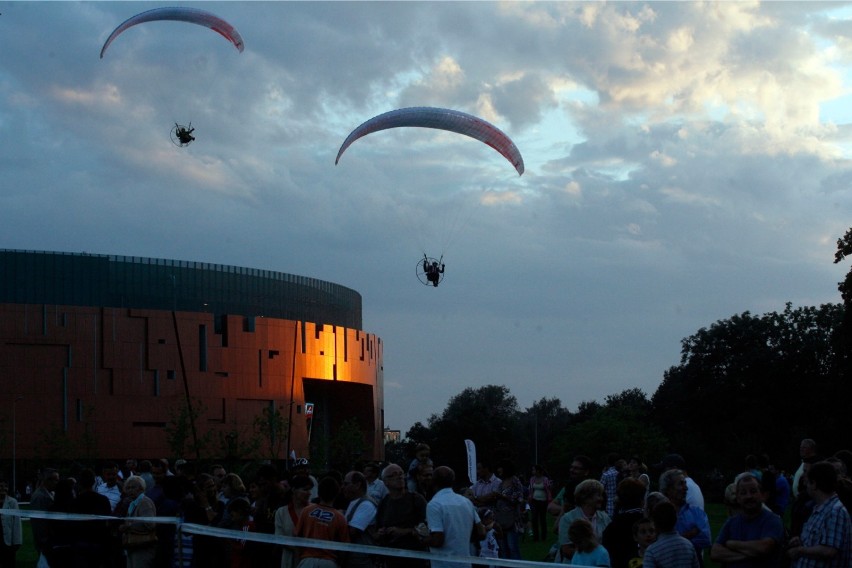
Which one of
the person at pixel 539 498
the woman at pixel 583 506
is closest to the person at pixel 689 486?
the woman at pixel 583 506

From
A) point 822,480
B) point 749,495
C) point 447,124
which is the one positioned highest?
point 447,124

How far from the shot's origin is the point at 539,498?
2119 centimetres

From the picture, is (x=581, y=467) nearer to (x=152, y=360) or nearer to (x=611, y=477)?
(x=611, y=477)

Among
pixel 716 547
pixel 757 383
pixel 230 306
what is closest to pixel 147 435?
pixel 230 306

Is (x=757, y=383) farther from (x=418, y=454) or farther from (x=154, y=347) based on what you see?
(x=418, y=454)

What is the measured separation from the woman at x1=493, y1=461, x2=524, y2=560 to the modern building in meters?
47.7

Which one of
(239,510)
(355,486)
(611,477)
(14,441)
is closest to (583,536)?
(355,486)

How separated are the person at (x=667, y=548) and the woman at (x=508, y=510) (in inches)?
222

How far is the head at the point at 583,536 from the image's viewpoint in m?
7.89

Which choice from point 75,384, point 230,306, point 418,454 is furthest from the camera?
point 230,306

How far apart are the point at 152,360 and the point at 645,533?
6153 cm

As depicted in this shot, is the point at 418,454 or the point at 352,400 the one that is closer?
the point at 418,454

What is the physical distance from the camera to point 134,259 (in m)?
68.8

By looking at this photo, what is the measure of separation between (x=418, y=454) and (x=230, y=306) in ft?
200
